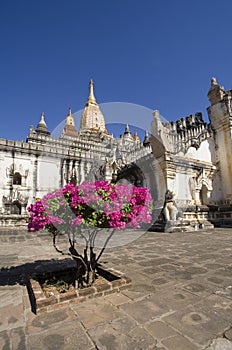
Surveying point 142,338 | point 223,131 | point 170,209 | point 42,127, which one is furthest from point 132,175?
point 42,127

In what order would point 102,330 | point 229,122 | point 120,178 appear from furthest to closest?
1. point 120,178
2. point 229,122
3. point 102,330

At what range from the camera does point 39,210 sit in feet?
10.4

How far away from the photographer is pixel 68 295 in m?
2.84

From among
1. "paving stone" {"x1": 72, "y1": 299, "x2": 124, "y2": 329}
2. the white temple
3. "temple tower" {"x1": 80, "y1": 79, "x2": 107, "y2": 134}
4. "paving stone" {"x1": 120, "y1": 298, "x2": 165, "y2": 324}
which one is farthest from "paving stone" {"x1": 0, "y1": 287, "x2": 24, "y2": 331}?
"temple tower" {"x1": 80, "y1": 79, "x2": 107, "y2": 134}

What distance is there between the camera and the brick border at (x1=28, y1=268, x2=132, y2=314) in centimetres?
265

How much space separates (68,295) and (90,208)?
49.3 inches

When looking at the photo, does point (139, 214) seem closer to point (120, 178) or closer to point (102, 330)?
point (102, 330)

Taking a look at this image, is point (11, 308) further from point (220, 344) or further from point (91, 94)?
point (91, 94)

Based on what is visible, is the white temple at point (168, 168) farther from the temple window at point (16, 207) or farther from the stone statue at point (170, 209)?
the stone statue at point (170, 209)

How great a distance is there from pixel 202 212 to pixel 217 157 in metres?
6.26

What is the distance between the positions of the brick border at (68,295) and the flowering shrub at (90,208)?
94 cm

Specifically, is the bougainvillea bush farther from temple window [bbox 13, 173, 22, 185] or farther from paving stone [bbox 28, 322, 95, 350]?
temple window [bbox 13, 173, 22, 185]

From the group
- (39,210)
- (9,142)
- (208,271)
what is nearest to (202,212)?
(208,271)

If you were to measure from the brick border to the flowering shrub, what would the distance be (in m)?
0.94
